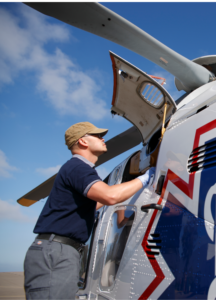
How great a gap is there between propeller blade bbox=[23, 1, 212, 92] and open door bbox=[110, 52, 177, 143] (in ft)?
1.01

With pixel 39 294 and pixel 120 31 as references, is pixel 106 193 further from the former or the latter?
pixel 120 31

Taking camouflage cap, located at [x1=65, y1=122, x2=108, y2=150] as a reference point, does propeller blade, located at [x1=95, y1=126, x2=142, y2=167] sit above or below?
above

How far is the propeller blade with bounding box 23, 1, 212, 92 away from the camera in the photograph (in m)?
2.03

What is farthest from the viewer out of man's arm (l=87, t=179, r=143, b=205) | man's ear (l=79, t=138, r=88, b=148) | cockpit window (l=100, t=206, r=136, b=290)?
cockpit window (l=100, t=206, r=136, b=290)

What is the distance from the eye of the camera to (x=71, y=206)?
2.14 m

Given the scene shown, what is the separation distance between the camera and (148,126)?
3709 millimetres

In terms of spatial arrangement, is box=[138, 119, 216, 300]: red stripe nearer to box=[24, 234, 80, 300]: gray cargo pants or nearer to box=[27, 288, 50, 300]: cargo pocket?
box=[24, 234, 80, 300]: gray cargo pants

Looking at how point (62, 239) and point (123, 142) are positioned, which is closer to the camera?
point (62, 239)

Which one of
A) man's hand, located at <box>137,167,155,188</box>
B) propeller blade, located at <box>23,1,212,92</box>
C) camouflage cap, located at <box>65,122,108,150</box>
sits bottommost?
man's hand, located at <box>137,167,155,188</box>

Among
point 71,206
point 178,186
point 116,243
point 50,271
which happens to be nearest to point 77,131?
point 71,206

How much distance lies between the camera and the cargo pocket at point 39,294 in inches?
71.4

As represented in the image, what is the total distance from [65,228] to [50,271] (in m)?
0.34

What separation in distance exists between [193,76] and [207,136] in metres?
1.29

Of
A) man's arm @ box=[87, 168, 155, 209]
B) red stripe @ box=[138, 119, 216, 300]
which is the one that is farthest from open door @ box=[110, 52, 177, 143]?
man's arm @ box=[87, 168, 155, 209]
